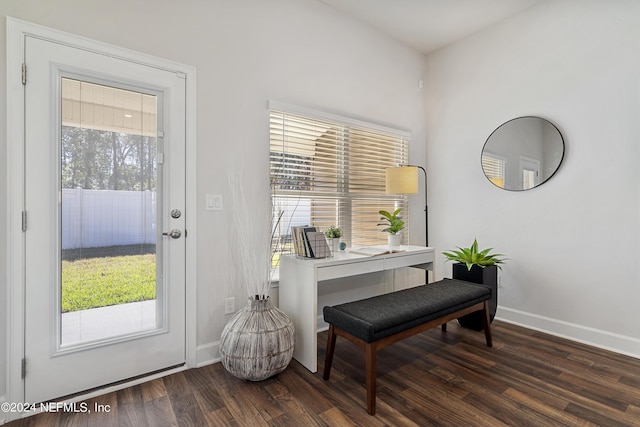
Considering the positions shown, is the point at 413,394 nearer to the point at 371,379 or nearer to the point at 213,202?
the point at 371,379

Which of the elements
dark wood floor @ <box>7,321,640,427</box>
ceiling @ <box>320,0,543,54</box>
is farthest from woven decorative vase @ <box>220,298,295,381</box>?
ceiling @ <box>320,0,543,54</box>

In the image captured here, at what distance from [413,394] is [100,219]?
6.96 feet

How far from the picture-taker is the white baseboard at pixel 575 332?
2410mm

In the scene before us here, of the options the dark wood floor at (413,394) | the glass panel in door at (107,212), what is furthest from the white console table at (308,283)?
the glass panel in door at (107,212)

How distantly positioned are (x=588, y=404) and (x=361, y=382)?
4.10ft

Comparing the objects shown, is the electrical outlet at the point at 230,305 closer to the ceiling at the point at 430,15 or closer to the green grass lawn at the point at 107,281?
the green grass lawn at the point at 107,281

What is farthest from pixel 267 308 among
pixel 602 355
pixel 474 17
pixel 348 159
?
pixel 474 17

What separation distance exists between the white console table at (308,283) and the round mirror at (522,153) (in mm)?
1499

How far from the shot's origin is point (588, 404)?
177 centimetres

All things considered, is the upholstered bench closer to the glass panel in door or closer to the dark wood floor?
the dark wood floor

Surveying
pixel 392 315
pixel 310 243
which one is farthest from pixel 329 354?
pixel 310 243

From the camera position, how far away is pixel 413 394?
187cm

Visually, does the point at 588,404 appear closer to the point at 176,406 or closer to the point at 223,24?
the point at 176,406

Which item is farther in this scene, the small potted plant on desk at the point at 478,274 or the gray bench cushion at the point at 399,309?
the small potted plant on desk at the point at 478,274
